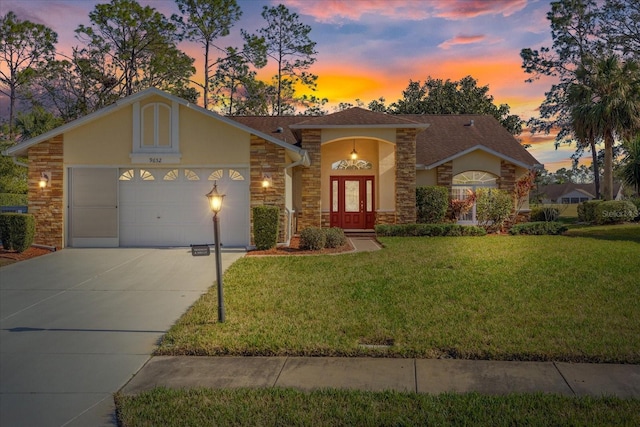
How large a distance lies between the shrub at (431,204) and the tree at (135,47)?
19465 millimetres

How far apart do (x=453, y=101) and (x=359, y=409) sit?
33.7 meters

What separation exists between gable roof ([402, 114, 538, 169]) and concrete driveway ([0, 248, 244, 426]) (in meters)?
11.2

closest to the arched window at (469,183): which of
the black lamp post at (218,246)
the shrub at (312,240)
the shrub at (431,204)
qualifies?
the shrub at (431,204)

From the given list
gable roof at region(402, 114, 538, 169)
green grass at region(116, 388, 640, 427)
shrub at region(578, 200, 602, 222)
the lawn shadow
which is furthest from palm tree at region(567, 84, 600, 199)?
green grass at region(116, 388, 640, 427)

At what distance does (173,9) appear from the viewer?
30.5 metres

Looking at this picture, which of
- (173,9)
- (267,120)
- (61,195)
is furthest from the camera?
(173,9)

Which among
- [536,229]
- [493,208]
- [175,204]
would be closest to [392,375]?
[175,204]

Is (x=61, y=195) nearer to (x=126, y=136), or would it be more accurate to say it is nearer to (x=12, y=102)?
(x=126, y=136)

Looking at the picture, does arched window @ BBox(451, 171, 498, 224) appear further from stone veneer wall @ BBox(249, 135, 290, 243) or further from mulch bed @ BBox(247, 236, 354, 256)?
stone veneer wall @ BBox(249, 135, 290, 243)

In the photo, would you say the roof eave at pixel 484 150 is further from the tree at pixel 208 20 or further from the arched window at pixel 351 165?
the tree at pixel 208 20

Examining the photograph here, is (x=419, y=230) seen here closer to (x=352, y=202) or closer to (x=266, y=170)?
(x=352, y=202)

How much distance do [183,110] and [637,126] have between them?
74.6 feet

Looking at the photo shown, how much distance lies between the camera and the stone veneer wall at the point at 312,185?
18.4 meters

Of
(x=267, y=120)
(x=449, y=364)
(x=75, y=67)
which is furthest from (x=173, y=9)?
(x=449, y=364)
